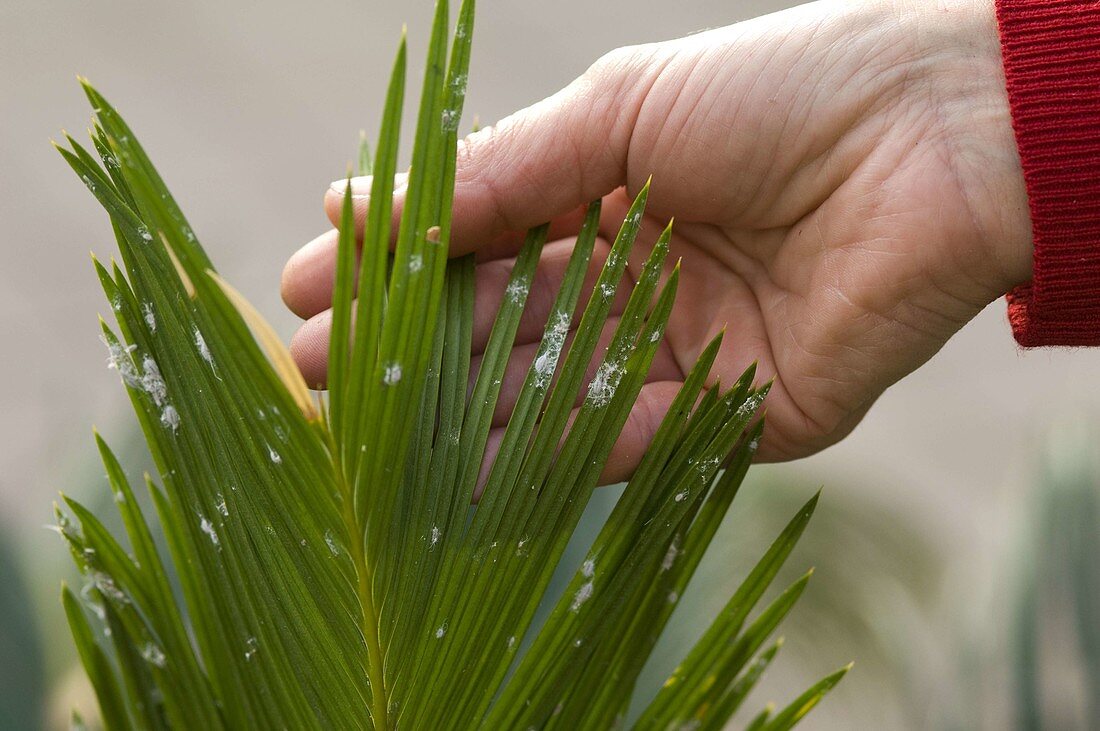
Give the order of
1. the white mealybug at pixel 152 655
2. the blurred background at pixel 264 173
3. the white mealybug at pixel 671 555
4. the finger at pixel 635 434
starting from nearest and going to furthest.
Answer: the white mealybug at pixel 152 655
the white mealybug at pixel 671 555
the finger at pixel 635 434
the blurred background at pixel 264 173

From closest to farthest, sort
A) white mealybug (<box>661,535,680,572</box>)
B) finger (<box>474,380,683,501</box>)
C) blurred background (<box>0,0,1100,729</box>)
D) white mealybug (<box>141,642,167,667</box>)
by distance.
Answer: white mealybug (<box>141,642,167,667</box>) → white mealybug (<box>661,535,680,572</box>) → finger (<box>474,380,683,501</box>) → blurred background (<box>0,0,1100,729</box>)

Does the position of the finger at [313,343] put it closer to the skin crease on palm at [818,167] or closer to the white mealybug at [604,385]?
the skin crease on palm at [818,167]

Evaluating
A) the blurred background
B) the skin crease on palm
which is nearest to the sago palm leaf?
the skin crease on palm

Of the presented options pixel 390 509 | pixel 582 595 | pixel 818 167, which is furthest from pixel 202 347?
pixel 818 167

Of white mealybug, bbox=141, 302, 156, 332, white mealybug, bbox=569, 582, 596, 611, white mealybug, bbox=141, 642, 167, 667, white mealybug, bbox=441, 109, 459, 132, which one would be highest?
white mealybug, bbox=441, 109, 459, 132

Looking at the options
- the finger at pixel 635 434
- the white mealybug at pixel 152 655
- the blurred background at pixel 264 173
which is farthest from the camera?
the blurred background at pixel 264 173

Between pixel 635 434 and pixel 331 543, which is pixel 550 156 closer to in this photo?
pixel 635 434

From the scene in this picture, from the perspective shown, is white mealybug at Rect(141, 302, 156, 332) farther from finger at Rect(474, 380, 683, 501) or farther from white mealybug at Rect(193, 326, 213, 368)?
finger at Rect(474, 380, 683, 501)

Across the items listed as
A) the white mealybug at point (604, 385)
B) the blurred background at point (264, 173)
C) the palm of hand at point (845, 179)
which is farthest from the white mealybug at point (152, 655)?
the blurred background at point (264, 173)
